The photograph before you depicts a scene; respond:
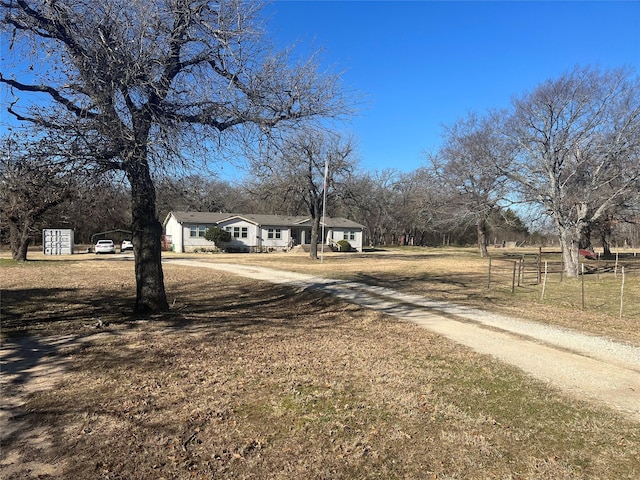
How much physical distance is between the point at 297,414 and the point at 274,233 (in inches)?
1593

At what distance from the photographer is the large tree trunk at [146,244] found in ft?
24.9

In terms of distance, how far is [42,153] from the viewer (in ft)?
19.7

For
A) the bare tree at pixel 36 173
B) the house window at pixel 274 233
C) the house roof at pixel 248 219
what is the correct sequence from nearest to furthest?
the bare tree at pixel 36 173, the house roof at pixel 248 219, the house window at pixel 274 233

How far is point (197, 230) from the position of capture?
4138cm

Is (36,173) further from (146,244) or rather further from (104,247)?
(104,247)

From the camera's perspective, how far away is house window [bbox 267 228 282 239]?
4369 centimetres

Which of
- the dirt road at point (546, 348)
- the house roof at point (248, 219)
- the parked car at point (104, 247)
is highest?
the house roof at point (248, 219)

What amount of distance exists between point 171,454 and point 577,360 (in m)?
5.30

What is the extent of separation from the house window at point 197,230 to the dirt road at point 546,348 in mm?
32896

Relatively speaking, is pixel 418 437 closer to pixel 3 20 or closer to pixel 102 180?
pixel 102 180

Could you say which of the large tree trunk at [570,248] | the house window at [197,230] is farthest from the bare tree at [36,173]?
the house window at [197,230]

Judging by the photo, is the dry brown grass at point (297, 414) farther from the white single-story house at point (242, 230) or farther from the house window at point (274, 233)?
the house window at point (274, 233)

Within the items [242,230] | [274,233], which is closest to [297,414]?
[242,230]

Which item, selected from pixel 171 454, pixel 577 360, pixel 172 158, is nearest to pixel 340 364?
pixel 171 454
